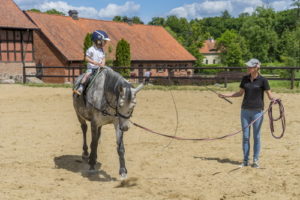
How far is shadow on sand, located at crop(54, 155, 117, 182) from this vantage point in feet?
22.5

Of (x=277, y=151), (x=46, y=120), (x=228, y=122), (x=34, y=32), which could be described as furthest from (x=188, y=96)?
(x=34, y=32)

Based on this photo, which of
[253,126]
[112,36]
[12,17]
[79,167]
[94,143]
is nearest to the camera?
[94,143]

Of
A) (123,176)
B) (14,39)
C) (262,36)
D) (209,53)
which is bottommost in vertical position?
(123,176)

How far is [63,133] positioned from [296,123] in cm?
665

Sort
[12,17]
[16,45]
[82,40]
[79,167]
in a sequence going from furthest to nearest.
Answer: [82,40], [16,45], [12,17], [79,167]

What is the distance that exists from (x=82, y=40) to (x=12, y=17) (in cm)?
687

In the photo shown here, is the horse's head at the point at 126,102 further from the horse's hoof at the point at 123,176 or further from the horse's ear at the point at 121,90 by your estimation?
the horse's hoof at the point at 123,176

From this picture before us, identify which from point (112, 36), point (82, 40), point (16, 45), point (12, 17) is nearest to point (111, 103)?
point (16, 45)

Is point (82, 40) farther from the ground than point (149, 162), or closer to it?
farther from the ground

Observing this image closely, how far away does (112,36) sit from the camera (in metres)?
41.2

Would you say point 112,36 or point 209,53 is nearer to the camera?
point 112,36

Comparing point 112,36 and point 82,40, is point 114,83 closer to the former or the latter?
point 82,40

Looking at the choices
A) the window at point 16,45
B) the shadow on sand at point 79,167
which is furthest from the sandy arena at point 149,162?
the window at point 16,45

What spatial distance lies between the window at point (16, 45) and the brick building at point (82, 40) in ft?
2.28
